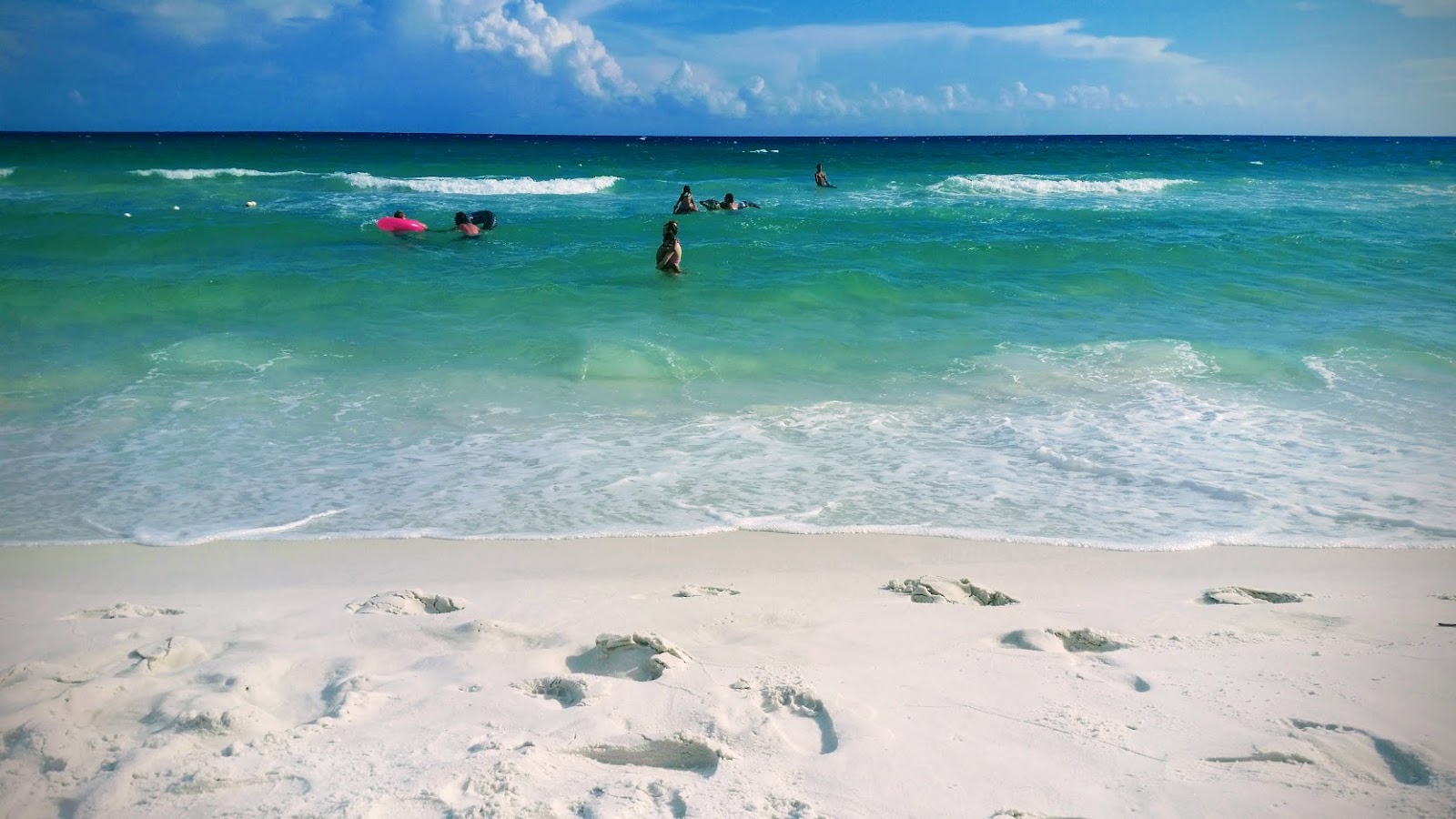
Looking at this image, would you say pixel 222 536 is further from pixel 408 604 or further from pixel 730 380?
pixel 730 380

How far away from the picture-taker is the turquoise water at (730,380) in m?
5.84

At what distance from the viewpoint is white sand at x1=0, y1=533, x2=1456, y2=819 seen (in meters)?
2.74

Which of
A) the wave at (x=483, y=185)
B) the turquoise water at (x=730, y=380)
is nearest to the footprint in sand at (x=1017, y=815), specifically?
the turquoise water at (x=730, y=380)

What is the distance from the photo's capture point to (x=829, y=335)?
1102 cm

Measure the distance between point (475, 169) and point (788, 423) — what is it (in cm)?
3858

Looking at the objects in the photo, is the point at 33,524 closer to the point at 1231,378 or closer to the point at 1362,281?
the point at 1231,378

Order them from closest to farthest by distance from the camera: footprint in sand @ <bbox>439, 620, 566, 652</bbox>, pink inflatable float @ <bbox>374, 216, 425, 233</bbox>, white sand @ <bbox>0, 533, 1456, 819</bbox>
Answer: white sand @ <bbox>0, 533, 1456, 819</bbox> → footprint in sand @ <bbox>439, 620, 566, 652</bbox> → pink inflatable float @ <bbox>374, 216, 425, 233</bbox>

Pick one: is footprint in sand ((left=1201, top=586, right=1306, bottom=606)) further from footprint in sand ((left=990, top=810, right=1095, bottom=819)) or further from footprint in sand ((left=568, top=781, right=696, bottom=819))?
footprint in sand ((left=568, top=781, right=696, bottom=819))

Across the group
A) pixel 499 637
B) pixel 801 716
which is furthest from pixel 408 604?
pixel 801 716

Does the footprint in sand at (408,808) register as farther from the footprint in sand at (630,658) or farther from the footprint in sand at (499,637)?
the footprint in sand at (499,637)

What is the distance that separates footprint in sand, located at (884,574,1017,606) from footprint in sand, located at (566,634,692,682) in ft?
4.57

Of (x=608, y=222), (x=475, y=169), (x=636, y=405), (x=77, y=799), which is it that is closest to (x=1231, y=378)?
(x=636, y=405)

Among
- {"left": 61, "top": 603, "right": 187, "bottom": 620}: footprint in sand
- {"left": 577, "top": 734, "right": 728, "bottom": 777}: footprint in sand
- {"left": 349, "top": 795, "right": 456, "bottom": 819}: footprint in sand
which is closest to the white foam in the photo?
{"left": 61, "top": 603, "right": 187, "bottom": 620}: footprint in sand

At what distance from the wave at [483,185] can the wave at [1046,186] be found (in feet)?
41.6
